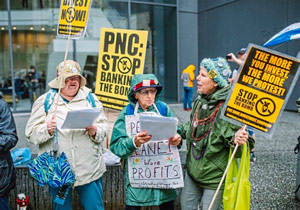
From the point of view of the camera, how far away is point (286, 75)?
2174 millimetres

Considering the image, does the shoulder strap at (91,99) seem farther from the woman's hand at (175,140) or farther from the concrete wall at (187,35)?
the concrete wall at (187,35)

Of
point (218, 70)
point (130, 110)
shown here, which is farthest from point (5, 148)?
point (218, 70)

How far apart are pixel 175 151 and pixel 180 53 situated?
11490 millimetres

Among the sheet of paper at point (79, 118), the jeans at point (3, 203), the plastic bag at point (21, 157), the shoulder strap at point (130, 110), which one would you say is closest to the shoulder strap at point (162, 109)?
the shoulder strap at point (130, 110)

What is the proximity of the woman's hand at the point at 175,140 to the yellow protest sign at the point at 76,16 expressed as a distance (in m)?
1.56

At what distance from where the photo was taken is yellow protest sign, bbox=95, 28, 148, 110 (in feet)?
14.2

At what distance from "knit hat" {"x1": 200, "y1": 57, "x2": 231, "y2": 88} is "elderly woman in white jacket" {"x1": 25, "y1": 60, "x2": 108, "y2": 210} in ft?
3.71

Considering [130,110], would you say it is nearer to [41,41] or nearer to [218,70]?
[218,70]

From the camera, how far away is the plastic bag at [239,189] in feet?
7.50

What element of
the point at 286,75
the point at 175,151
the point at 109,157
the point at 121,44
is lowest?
the point at 109,157

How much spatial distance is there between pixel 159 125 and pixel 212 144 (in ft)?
1.83

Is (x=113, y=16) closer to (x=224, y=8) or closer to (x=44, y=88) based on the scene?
(x=44, y=88)

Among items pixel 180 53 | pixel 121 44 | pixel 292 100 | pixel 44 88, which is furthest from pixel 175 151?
pixel 180 53

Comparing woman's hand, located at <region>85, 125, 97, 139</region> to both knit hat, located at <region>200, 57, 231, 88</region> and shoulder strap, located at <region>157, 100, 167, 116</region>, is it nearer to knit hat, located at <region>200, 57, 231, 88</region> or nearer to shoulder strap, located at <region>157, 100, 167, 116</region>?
shoulder strap, located at <region>157, 100, 167, 116</region>
